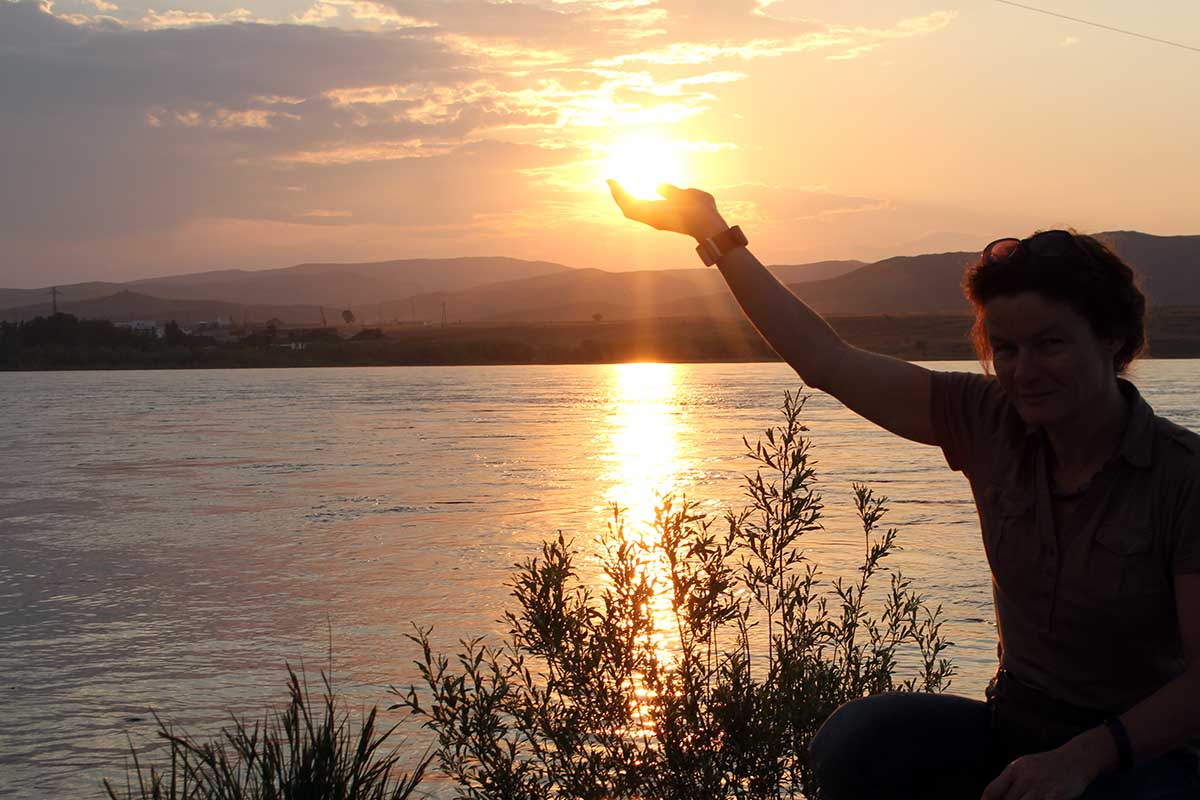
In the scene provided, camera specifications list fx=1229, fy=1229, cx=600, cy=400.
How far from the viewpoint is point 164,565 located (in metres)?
12.1

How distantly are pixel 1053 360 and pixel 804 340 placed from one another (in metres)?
0.67

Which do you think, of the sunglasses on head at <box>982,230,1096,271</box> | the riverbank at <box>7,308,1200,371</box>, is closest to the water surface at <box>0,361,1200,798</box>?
the sunglasses on head at <box>982,230,1096,271</box>

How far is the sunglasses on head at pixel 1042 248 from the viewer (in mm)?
2635

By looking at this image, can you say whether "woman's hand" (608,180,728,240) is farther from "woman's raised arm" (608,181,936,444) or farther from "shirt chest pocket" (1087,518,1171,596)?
"shirt chest pocket" (1087,518,1171,596)

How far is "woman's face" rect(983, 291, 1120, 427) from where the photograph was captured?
8.62 ft

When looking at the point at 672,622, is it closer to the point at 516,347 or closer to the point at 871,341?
the point at 871,341

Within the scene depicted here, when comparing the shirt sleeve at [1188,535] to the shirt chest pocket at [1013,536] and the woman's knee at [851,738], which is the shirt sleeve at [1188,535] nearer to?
the shirt chest pocket at [1013,536]

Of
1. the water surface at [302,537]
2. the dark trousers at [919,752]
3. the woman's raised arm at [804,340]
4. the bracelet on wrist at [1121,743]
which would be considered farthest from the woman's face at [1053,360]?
the water surface at [302,537]

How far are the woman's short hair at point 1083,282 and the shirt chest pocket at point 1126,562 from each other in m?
0.43

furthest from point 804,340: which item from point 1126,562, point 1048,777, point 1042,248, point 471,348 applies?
point 471,348

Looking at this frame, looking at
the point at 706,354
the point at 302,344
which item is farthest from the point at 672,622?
the point at 302,344

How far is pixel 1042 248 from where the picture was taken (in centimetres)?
265

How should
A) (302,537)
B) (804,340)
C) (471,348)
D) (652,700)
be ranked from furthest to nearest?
1. (471,348)
2. (302,537)
3. (652,700)
4. (804,340)

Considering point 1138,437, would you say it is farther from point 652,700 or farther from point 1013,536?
point 652,700
